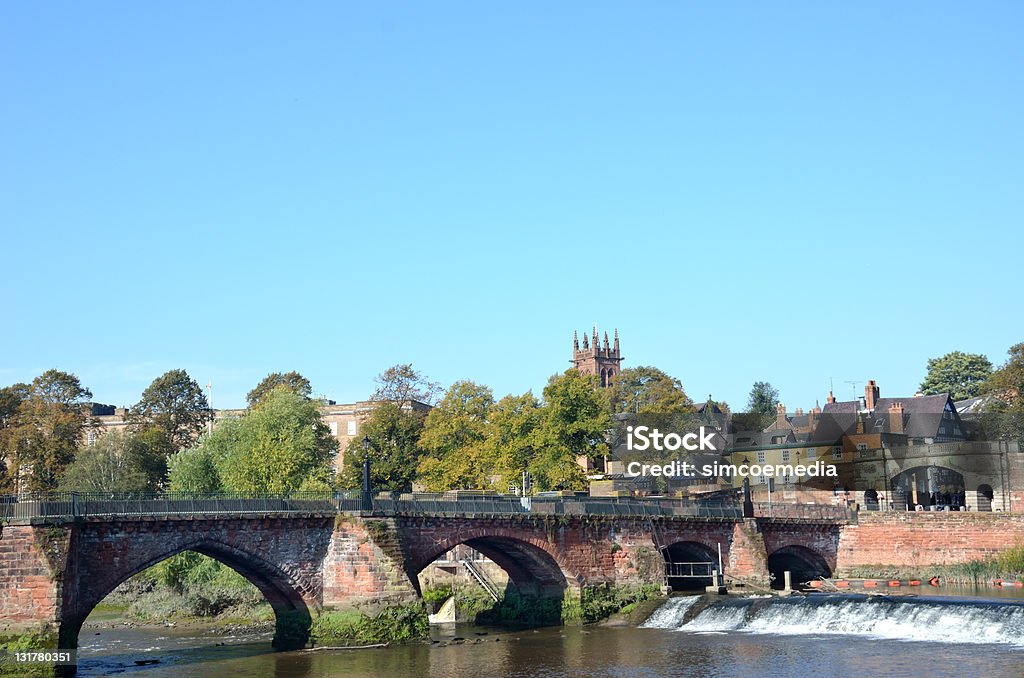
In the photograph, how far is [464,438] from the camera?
10425cm

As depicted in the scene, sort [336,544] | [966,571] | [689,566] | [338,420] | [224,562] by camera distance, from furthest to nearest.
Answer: [338,420], [966,571], [689,566], [336,544], [224,562]

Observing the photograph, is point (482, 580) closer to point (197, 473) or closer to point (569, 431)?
point (197, 473)

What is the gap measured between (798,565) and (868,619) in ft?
93.4

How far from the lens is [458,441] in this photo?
104375 mm

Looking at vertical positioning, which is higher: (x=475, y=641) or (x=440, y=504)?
(x=440, y=504)

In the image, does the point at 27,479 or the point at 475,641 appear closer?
the point at 475,641

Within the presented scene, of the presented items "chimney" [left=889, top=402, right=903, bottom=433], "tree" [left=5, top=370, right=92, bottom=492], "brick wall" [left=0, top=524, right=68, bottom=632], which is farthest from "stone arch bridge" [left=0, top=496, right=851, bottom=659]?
"tree" [left=5, top=370, right=92, bottom=492]

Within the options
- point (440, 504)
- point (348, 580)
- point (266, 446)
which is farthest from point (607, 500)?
point (266, 446)

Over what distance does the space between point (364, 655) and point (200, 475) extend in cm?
3708

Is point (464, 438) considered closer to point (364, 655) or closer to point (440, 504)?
point (440, 504)

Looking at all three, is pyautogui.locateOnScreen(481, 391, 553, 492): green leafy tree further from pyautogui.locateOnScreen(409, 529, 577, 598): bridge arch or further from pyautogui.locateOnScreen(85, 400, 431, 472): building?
pyautogui.locateOnScreen(85, 400, 431, 472): building

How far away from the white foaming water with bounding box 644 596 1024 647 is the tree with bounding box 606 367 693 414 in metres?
52.5

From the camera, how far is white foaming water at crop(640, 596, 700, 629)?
200 ft

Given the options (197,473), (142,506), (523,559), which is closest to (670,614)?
(523,559)
